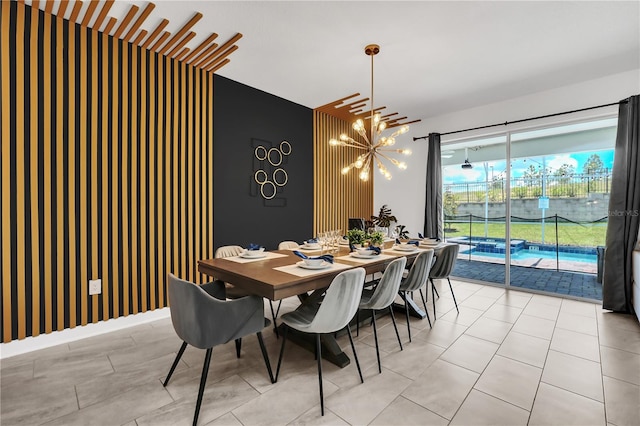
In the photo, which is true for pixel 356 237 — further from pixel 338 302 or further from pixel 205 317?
pixel 205 317

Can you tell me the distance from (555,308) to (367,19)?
378cm

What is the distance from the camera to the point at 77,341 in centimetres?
263

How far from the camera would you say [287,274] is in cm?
193

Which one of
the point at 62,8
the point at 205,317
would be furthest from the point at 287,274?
the point at 62,8

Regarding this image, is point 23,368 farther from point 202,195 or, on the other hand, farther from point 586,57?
point 586,57

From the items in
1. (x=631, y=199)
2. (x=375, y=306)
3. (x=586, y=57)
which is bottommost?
Result: (x=375, y=306)

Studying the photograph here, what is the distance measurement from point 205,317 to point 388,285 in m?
1.25

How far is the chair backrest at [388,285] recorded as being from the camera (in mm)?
2148

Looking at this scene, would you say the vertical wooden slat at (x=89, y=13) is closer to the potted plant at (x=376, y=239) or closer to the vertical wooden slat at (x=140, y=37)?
the vertical wooden slat at (x=140, y=37)

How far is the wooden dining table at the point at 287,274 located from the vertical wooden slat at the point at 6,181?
60.6 inches

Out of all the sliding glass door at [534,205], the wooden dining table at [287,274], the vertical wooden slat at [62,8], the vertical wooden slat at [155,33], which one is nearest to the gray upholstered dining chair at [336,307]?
the wooden dining table at [287,274]

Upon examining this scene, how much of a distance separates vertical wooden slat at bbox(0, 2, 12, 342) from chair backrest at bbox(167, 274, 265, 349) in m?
1.72

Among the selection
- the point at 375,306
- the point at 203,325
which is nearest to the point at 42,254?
the point at 203,325

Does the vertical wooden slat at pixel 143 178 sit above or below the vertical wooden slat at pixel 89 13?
below
